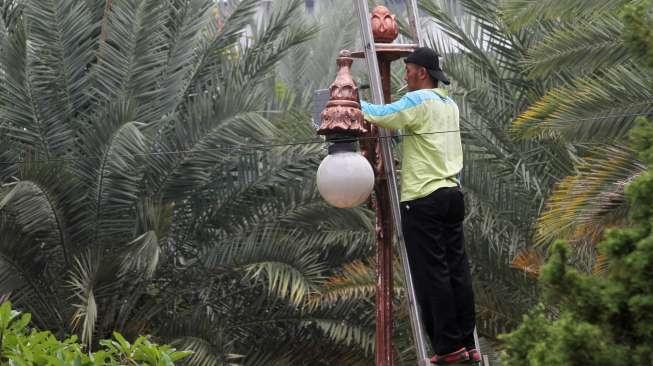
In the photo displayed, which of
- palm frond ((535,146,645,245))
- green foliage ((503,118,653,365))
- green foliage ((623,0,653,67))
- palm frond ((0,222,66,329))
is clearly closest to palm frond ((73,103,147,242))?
palm frond ((0,222,66,329))

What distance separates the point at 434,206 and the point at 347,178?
0.60 m

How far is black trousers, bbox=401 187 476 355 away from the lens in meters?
7.47

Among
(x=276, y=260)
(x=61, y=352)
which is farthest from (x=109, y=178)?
(x=61, y=352)

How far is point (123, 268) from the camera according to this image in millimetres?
10945

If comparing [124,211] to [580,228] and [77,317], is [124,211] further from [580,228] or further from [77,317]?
[580,228]

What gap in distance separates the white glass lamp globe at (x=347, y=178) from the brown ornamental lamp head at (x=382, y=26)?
799 mm

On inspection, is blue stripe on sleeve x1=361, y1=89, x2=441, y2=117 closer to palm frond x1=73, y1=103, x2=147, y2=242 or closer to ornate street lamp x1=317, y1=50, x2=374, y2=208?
ornate street lamp x1=317, y1=50, x2=374, y2=208

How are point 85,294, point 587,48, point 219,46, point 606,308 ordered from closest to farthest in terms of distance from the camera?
1. point 606,308
2. point 587,48
3. point 85,294
4. point 219,46

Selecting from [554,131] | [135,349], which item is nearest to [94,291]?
[554,131]

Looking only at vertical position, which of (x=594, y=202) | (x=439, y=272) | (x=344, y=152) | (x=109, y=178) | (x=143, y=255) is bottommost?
(x=143, y=255)

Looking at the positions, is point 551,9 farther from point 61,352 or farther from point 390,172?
point 61,352

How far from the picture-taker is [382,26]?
7.79 metres

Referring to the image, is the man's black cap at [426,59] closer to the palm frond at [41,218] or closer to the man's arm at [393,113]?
the man's arm at [393,113]

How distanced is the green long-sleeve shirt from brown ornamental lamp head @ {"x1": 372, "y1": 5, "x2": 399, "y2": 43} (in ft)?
1.20
